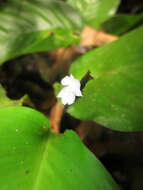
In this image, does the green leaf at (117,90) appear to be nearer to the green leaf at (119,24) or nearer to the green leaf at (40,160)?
the green leaf at (40,160)

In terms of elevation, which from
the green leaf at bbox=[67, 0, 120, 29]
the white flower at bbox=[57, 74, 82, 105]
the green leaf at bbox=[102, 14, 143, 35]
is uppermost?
the green leaf at bbox=[67, 0, 120, 29]

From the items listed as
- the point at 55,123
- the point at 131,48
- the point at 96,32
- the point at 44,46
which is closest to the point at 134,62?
the point at 131,48

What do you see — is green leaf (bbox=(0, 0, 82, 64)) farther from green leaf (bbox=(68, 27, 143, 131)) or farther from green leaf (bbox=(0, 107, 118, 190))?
green leaf (bbox=(0, 107, 118, 190))

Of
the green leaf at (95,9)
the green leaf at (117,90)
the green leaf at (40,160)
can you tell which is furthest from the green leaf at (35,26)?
the green leaf at (40,160)

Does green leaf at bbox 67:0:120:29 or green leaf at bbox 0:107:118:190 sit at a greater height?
green leaf at bbox 67:0:120:29

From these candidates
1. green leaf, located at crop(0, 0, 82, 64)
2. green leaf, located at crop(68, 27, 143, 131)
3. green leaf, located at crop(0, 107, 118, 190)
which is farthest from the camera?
green leaf, located at crop(0, 0, 82, 64)

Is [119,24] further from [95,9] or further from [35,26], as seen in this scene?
[35,26]

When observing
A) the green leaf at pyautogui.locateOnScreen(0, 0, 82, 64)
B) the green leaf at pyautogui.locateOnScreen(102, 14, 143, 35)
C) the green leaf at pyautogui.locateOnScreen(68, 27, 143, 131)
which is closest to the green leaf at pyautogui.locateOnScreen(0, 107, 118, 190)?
the green leaf at pyautogui.locateOnScreen(68, 27, 143, 131)
